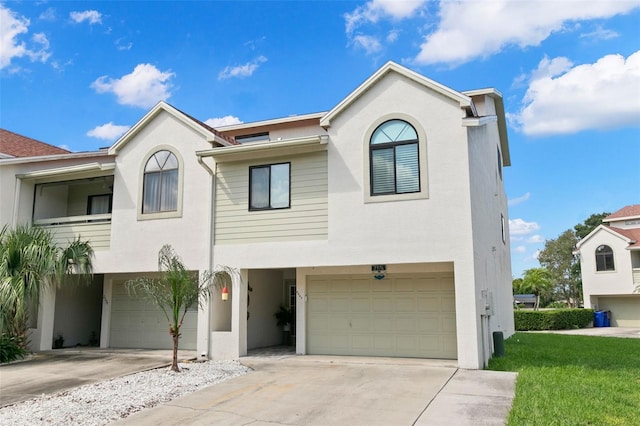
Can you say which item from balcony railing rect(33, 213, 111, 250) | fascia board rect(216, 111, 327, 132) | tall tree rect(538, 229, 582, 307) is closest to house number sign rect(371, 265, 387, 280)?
fascia board rect(216, 111, 327, 132)

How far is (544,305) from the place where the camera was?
59.8 metres

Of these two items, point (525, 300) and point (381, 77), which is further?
point (525, 300)

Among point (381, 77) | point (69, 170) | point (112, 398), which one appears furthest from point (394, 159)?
point (69, 170)

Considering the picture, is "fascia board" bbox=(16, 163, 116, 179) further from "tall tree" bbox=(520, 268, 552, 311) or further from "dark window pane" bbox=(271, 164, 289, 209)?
"tall tree" bbox=(520, 268, 552, 311)

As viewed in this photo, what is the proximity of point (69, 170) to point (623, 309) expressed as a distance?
120 feet

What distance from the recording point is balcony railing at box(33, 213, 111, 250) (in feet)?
54.2

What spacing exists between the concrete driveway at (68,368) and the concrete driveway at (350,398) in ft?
11.0

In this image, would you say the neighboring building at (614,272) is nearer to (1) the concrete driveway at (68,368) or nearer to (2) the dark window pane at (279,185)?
(2) the dark window pane at (279,185)

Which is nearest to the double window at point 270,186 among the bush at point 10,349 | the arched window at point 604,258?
the bush at point 10,349

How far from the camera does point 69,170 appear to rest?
1686cm

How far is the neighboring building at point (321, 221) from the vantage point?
42.0 ft

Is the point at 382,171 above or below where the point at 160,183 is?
below

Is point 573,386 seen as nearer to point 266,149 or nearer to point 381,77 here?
point 381,77

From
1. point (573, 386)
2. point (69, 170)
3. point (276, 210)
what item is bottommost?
point (573, 386)
